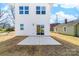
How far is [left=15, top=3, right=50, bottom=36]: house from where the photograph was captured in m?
12.4

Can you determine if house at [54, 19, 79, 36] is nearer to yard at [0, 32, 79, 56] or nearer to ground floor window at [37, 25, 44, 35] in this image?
yard at [0, 32, 79, 56]

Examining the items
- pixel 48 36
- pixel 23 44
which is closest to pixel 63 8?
pixel 48 36

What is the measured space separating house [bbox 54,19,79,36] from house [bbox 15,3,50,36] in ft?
1.64

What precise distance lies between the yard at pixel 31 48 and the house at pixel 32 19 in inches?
12.0

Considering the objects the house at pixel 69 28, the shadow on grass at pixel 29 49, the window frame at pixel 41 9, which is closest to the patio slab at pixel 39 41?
the shadow on grass at pixel 29 49

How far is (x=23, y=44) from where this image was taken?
12516mm

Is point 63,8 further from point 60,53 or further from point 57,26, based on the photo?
point 60,53

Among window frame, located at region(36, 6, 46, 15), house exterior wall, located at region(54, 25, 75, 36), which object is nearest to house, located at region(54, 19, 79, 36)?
house exterior wall, located at region(54, 25, 75, 36)

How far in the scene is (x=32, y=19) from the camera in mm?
12445

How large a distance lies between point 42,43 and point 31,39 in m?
0.44

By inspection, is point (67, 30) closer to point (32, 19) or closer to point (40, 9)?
point (40, 9)

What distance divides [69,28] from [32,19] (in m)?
1.55

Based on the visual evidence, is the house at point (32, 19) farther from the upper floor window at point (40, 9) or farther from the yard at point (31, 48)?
the yard at point (31, 48)

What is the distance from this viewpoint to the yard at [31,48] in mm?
12289
